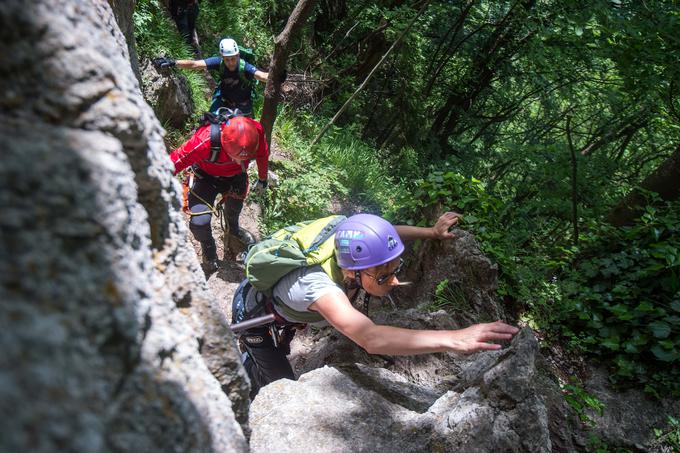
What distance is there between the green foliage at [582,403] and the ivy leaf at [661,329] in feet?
2.85

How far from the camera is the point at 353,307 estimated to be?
9.90ft

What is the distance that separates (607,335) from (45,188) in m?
4.74

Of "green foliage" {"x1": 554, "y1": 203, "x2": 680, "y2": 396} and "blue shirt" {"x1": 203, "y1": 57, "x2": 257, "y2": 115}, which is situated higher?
"blue shirt" {"x1": 203, "y1": 57, "x2": 257, "y2": 115}

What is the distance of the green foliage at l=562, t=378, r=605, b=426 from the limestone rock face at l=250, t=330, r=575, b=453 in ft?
3.09

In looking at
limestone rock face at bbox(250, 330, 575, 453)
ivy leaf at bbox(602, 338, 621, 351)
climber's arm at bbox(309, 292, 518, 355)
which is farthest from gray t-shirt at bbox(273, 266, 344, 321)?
ivy leaf at bbox(602, 338, 621, 351)

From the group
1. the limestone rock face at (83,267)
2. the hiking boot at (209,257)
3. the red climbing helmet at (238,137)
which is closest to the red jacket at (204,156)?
the red climbing helmet at (238,137)

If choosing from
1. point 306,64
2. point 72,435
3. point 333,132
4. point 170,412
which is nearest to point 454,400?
point 170,412

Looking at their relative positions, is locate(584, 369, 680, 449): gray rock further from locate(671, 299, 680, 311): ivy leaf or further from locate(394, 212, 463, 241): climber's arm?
locate(394, 212, 463, 241): climber's arm

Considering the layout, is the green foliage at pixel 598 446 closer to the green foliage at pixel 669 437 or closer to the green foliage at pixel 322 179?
the green foliage at pixel 669 437

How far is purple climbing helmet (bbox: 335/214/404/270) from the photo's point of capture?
2.96 m

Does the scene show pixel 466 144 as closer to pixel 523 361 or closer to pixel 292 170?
pixel 292 170

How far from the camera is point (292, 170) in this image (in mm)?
8320

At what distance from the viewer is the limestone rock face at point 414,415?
2.55 meters

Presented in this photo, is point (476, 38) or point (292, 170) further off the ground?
point (476, 38)
